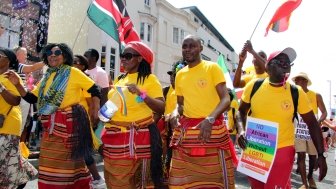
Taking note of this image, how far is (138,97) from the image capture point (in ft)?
13.3

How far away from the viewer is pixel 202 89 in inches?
154

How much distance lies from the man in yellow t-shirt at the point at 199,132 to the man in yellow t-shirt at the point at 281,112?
0.25 m

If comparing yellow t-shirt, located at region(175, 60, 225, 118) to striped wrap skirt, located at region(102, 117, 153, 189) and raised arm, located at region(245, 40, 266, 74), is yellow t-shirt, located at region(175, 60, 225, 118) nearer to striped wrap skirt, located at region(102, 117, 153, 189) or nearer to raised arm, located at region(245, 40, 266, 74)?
striped wrap skirt, located at region(102, 117, 153, 189)

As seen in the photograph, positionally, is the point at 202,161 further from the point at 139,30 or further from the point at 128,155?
the point at 139,30

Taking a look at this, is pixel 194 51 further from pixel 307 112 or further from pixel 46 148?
pixel 46 148

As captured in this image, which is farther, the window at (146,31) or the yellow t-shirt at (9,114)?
the window at (146,31)

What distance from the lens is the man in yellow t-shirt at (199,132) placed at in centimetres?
381

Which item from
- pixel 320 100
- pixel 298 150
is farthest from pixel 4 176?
pixel 320 100

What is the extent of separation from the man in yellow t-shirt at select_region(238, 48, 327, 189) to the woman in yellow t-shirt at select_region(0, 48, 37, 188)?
2541mm

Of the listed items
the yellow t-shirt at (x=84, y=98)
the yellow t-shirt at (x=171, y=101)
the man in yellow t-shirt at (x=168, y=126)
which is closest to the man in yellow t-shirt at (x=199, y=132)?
the yellow t-shirt at (x=84, y=98)

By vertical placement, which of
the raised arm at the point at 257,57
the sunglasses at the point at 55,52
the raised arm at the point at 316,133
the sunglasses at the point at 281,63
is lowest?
the raised arm at the point at 316,133

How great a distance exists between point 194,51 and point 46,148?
1869 millimetres

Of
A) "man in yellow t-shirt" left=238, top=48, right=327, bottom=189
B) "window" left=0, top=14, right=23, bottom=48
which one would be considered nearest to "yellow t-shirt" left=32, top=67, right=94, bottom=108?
"man in yellow t-shirt" left=238, top=48, right=327, bottom=189

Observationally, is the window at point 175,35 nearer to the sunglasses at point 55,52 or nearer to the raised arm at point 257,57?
the raised arm at point 257,57
